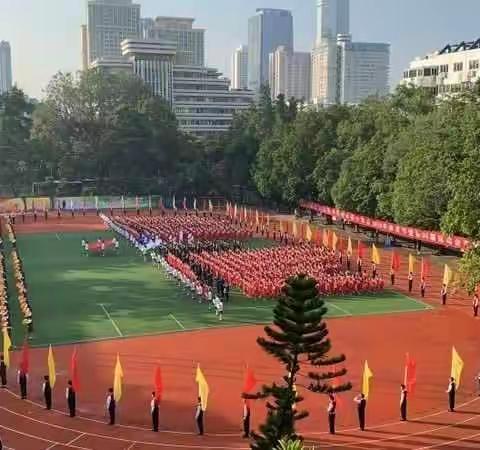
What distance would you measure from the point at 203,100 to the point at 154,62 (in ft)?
32.2

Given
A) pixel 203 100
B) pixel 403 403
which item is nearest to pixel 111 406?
pixel 403 403

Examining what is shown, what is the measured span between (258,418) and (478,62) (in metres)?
58.3

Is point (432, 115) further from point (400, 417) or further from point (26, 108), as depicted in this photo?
point (26, 108)

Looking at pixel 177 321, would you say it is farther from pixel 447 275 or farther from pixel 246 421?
pixel 447 275

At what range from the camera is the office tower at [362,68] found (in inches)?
7347

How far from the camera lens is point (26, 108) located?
217 ft

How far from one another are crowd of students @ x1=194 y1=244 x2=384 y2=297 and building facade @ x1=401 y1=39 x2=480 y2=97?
39.1 metres

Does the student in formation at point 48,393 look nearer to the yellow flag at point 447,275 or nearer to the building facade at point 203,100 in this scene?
the yellow flag at point 447,275

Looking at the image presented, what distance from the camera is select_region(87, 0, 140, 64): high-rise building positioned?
17512 cm

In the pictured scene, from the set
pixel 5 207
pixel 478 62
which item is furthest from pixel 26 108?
pixel 478 62

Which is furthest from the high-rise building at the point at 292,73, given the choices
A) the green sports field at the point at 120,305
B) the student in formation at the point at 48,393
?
the student in formation at the point at 48,393

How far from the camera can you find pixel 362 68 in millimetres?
190875

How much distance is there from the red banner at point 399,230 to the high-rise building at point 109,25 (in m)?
139

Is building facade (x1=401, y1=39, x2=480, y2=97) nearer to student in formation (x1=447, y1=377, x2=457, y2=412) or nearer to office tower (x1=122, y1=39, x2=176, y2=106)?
office tower (x1=122, y1=39, x2=176, y2=106)
